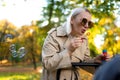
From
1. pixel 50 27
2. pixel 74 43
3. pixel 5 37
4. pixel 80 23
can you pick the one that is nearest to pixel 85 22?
pixel 80 23

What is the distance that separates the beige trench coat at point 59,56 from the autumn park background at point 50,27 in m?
0.16

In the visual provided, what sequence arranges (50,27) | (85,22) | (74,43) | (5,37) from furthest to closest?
(5,37)
(50,27)
(85,22)
(74,43)

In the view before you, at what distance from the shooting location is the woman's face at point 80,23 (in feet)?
7.58

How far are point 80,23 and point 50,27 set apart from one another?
49.7 ft

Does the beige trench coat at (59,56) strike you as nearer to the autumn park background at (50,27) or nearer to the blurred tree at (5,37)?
the autumn park background at (50,27)

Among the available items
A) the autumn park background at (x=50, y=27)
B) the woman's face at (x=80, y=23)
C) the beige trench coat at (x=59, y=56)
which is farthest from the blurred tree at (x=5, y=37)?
the woman's face at (x=80, y=23)

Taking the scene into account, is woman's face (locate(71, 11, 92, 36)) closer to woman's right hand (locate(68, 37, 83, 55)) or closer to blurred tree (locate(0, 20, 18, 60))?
woman's right hand (locate(68, 37, 83, 55))

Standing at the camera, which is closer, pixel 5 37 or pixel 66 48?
pixel 66 48

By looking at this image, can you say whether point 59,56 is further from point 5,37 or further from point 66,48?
point 5,37

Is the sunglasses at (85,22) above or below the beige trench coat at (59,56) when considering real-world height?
above

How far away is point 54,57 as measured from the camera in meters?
2.32

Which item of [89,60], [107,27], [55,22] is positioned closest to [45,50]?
[89,60]

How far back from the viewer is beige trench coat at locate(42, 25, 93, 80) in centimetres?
232

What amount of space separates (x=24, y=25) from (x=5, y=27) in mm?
1535
